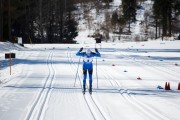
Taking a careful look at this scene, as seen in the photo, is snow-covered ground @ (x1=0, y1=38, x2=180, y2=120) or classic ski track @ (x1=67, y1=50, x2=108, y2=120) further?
snow-covered ground @ (x1=0, y1=38, x2=180, y2=120)

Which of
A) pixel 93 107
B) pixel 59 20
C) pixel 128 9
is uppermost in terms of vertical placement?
pixel 128 9

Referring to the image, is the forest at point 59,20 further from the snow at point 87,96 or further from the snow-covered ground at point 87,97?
the snow-covered ground at point 87,97

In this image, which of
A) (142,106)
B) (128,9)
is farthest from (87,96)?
(128,9)

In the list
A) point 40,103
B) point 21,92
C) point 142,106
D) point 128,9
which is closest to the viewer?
point 142,106

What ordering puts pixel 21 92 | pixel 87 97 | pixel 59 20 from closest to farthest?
pixel 87 97, pixel 21 92, pixel 59 20

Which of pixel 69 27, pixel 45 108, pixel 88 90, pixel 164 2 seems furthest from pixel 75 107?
pixel 164 2

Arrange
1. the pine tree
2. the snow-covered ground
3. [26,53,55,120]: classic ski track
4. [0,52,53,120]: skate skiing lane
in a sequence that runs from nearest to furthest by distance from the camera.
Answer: [26,53,55,120]: classic ski track
the snow-covered ground
[0,52,53,120]: skate skiing lane
the pine tree

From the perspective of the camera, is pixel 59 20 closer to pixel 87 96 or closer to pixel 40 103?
pixel 87 96

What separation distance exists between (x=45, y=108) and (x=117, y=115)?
2.62 metres

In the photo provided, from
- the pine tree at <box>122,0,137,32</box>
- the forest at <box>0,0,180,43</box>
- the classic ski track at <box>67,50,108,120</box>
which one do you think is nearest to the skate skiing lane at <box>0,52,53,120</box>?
the classic ski track at <box>67,50,108,120</box>

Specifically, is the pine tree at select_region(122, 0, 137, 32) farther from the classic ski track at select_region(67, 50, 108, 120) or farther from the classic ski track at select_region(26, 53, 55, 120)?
the classic ski track at select_region(67, 50, 108, 120)

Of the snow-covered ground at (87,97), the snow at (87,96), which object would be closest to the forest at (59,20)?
the snow at (87,96)

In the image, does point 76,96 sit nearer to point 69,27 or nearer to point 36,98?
point 36,98

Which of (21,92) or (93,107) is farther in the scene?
(21,92)
